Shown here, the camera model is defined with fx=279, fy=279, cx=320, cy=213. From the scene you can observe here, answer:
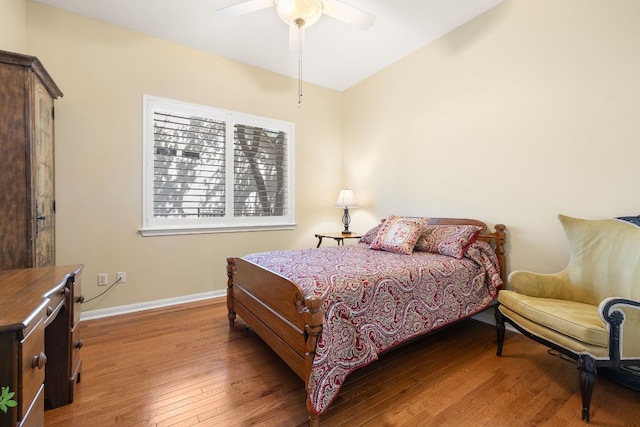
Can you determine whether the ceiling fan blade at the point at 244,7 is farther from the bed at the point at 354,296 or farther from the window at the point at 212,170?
the bed at the point at 354,296

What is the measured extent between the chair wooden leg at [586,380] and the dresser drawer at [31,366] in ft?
8.15

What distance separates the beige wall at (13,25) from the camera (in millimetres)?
2102

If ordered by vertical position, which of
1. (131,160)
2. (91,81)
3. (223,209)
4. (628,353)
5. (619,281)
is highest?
(91,81)

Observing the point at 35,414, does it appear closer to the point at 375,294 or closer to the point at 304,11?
the point at 375,294

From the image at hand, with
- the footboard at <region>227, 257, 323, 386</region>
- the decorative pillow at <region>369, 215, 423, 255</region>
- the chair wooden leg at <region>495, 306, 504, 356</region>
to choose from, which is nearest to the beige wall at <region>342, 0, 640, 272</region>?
the decorative pillow at <region>369, 215, 423, 255</region>

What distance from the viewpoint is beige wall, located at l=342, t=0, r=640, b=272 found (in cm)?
202

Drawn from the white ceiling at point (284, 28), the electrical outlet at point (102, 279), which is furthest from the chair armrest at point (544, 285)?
the electrical outlet at point (102, 279)

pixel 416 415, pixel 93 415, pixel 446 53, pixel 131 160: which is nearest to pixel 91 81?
pixel 131 160

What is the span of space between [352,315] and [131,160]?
9.27ft

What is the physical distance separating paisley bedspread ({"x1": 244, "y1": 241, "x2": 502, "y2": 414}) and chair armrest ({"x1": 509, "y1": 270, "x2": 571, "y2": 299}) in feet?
1.11

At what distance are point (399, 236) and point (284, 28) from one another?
96.9 inches

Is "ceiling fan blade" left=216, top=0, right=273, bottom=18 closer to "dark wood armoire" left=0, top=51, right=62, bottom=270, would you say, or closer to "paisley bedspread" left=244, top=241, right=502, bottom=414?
"dark wood armoire" left=0, top=51, right=62, bottom=270

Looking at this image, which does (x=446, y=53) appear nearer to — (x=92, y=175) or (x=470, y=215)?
(x=470, y=215)

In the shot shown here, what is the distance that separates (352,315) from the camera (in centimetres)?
159
